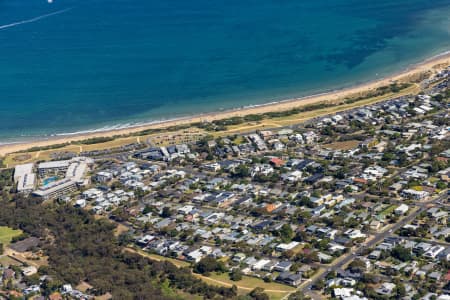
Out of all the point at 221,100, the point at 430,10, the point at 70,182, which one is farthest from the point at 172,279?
the point at 430,10

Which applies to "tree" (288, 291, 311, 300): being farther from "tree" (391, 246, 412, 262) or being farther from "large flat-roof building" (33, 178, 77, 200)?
"large flat-roof building" (33, 178, 77, 200)

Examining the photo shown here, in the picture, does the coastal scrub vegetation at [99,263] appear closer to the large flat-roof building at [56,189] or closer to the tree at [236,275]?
A: the tree at [236,275]

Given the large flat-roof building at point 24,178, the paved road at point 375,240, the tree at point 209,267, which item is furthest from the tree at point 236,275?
the large flat-roof building at point 24,178

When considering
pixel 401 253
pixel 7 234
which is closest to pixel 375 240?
pixel 401 253

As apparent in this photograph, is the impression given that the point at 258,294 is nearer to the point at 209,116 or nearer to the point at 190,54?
the point at 209,116

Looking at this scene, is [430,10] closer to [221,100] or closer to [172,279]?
[221,100]

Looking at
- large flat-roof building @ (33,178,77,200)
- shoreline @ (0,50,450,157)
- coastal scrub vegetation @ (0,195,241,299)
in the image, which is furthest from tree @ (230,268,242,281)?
shoreline @ (0,50,450,157)
